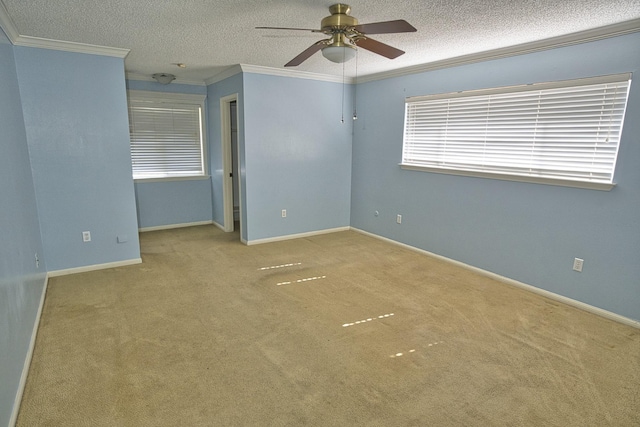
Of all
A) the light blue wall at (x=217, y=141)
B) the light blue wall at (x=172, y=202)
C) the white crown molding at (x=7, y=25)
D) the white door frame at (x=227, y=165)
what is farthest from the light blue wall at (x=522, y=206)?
the white crown molding at (x=7, y=25)

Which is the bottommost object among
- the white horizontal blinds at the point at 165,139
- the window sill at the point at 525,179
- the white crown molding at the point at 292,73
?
the window sill at the point at 525,179

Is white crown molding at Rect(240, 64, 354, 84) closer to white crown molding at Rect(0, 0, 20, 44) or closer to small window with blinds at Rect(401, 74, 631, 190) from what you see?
small window with blinds at Rect(401, 74, 631, 190)

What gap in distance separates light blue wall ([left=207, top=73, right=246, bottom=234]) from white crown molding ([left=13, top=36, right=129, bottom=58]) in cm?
146

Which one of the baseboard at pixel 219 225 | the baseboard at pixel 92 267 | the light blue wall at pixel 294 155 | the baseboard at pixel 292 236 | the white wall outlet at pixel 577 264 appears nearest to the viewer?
the white wall outlet at pixel 577 264

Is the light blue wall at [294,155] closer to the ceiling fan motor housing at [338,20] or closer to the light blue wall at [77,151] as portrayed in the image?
the light blue wall at [77,151]

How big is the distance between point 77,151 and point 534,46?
467 cm

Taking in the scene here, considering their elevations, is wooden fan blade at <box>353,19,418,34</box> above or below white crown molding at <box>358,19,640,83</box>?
below

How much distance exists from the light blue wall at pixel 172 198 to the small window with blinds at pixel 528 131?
3.59 metres

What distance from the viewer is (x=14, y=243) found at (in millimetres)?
2346

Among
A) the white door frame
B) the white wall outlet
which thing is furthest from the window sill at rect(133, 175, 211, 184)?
the white wall outlet

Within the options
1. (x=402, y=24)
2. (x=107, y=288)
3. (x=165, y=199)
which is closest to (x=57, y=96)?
(x=107, y=288)

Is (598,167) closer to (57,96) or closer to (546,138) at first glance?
(546,138)

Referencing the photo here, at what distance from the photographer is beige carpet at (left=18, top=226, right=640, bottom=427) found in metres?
1.98

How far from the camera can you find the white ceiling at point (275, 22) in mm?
2475
